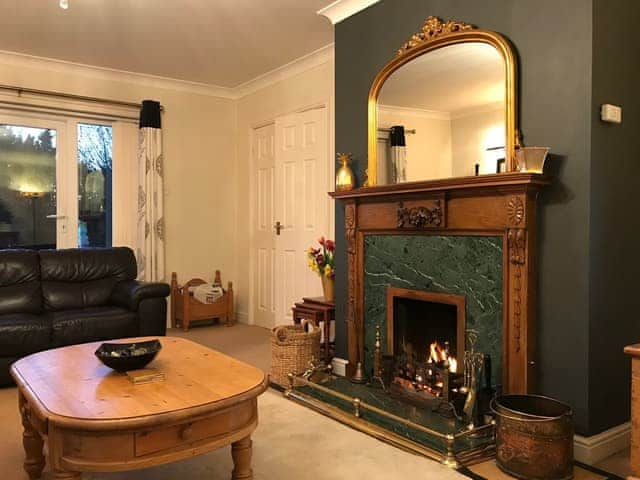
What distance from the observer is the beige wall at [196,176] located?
5.71 metres

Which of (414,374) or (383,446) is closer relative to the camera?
(383,446)

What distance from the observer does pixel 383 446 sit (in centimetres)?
258

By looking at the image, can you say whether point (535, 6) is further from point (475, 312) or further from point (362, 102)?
point (475, 312)

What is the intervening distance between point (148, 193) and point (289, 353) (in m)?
2.68

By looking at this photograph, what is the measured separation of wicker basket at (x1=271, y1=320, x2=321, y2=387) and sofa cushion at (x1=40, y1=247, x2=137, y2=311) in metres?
1.69

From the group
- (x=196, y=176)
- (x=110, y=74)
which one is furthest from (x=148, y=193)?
(x=110, y=74)

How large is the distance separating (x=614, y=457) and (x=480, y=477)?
2.36ft

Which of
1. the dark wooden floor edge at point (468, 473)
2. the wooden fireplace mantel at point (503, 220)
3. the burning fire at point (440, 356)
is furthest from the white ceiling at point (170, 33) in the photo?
the dark wooden floor edge at point (468, 473)

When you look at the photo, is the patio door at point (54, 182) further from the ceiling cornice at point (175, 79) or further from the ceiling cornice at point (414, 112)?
the ceiling cornice at point (414, 112)

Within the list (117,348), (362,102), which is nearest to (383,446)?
(117,348)

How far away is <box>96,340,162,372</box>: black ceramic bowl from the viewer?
2160mm

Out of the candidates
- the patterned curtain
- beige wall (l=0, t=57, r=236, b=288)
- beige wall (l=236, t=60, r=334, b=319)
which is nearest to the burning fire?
beige wall (l=236, t=60, r=334, b=319)

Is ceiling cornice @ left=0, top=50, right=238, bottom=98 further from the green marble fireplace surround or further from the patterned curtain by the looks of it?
the green marble fireplace surround

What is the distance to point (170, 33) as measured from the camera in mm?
4277
